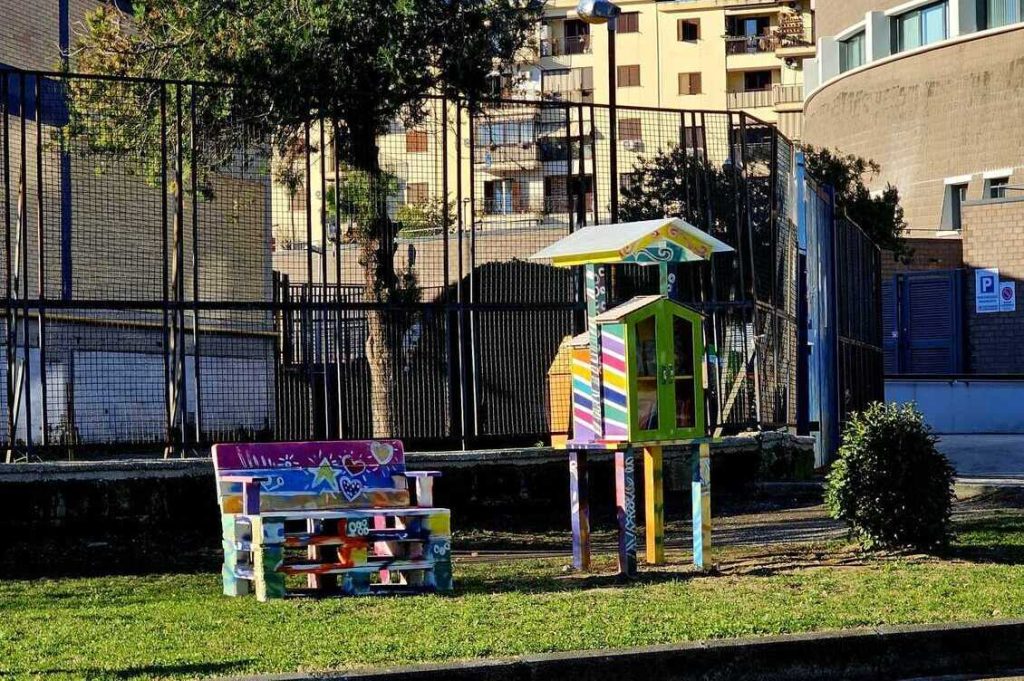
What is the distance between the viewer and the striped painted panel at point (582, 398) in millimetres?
10984

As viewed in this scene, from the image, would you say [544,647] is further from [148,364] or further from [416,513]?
[148,364]

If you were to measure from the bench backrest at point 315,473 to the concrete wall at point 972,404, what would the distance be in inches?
901

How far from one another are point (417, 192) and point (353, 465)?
15.4 ft

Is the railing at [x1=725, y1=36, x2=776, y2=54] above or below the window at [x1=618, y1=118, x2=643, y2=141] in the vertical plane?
above

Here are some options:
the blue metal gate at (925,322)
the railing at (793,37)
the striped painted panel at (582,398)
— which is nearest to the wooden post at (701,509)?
the striped painted panel at (582,398)

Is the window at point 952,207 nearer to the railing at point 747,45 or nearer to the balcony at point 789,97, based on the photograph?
the balcony at point 789,97

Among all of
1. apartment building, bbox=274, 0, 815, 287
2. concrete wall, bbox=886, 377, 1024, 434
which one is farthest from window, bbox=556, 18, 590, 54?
apartment building, bbox=274, 0, 815, 287

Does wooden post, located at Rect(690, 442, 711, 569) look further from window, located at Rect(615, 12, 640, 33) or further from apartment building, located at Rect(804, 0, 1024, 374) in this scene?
window, located at Rect(615, 12, 640, 33)

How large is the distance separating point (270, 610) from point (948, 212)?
44.5 m

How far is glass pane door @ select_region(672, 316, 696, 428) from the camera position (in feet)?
36.4

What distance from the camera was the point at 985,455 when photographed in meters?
22.3

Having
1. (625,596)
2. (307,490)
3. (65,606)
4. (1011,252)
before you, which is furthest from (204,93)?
(1011,252)

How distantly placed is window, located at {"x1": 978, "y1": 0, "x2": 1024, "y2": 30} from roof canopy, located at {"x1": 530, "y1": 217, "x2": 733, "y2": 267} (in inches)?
1639

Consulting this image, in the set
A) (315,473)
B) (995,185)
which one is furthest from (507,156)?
(995,185)
